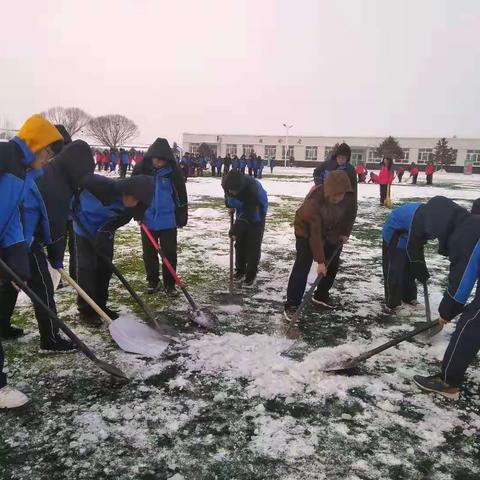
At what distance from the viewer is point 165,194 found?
4457mm

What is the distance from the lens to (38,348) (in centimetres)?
320

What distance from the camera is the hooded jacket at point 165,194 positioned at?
438cm

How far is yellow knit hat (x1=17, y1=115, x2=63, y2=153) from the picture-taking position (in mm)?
2361

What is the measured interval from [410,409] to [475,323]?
0.68 metres

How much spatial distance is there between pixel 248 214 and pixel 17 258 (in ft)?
9.59

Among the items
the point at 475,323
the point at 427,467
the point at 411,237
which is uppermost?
the point at 411,237

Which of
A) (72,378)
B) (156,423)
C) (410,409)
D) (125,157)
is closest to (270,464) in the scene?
(156,423)

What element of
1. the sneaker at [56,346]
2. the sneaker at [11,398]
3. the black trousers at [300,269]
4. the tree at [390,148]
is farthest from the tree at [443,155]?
the sneaker at [11,398]

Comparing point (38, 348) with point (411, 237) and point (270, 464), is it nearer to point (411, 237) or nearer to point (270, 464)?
point (270, 464)

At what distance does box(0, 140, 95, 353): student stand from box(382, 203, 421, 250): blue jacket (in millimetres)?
2811

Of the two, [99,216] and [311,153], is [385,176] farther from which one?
[311,153]

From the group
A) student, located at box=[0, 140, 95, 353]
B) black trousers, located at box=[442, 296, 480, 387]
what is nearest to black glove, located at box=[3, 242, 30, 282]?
student, located at box=[0, 140, 95, 353]

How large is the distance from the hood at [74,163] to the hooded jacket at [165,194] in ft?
4.07

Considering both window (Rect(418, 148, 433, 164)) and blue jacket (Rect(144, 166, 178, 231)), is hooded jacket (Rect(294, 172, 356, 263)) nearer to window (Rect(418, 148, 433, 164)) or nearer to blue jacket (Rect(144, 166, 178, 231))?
blue jacket (Rect(144, 166, 178, 231))
